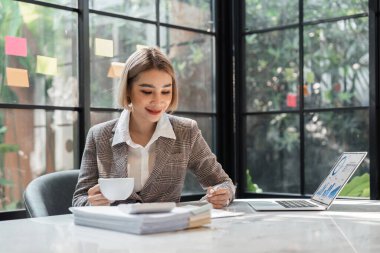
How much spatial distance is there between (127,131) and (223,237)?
86 centimetres

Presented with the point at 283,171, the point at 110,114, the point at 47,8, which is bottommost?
the point at 283,171

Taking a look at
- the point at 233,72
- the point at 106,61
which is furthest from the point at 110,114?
the point at 233,72

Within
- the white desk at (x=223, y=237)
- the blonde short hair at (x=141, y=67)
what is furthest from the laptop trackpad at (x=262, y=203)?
the blonde short hair at (x=141, y=67)

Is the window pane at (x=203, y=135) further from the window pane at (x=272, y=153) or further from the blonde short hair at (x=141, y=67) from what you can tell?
the blonde short hair at (x=141, y=67)

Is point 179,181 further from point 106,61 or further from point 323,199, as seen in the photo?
point 106,61

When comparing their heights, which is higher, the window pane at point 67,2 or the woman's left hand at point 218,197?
the window pane at point 67,2

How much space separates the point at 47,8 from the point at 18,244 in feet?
7.68

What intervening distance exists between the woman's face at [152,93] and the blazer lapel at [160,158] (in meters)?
0.09

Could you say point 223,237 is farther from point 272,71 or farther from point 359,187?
point 272,71

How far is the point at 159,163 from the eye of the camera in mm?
1946

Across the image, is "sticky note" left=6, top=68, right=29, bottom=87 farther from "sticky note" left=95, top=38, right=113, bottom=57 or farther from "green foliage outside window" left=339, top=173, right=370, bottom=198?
"green foliage outside window" left=339, top=173, right=370, bottom=198

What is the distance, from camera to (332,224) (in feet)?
4.68

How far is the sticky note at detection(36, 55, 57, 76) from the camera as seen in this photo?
3188mm

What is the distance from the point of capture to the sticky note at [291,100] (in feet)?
13.4
